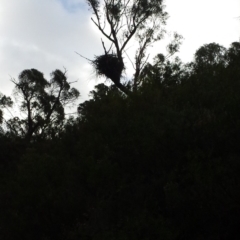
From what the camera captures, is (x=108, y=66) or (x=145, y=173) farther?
(x=108, y=66)

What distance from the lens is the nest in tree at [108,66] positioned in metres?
18.5

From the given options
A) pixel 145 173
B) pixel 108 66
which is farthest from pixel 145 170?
pixel 108 66

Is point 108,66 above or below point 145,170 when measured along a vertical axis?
above

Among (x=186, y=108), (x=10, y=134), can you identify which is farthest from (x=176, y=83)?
(x=10, y=134)

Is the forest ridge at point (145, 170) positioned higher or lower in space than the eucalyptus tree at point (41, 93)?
lower

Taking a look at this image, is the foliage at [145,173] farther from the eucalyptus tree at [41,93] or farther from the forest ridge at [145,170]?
the eucalyptus tree at [41,93]

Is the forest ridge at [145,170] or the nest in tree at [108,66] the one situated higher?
the nest in tree at [108,66]

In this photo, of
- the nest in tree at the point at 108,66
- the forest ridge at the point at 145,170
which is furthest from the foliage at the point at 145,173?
the nest in tree at the point at 108,66

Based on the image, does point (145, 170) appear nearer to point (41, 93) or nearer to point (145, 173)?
point (145, 173)

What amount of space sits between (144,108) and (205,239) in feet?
14.9

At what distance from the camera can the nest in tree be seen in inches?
727

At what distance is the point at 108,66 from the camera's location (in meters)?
18.5

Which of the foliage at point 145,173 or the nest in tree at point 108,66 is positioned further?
the nest in tree at point 108,66

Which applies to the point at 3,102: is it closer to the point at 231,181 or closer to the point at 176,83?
the point at 176,83
